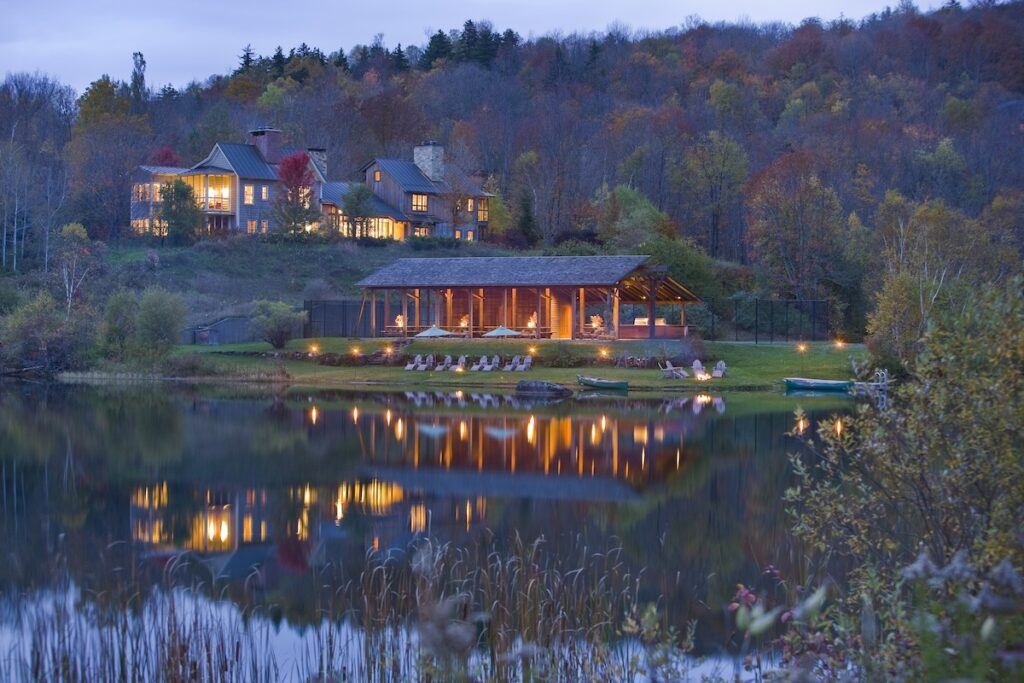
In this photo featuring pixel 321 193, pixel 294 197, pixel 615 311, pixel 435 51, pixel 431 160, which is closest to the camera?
pixel 615 311

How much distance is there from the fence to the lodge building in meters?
17.6

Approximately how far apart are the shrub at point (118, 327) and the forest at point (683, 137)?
46.3 feet

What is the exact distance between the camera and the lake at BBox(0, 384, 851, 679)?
1429cm

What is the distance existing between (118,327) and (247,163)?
26830 millimetres

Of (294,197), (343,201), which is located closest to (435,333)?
(294,197)

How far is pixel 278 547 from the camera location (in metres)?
16.5

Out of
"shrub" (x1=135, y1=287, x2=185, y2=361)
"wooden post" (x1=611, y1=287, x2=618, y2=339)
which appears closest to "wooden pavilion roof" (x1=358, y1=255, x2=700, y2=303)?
"wooden post" (x1=611, y1=287, x2=618, y2=339)

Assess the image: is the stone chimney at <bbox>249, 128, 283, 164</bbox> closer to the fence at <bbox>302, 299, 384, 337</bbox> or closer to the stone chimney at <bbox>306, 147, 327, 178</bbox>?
the stone chimney at <bbox>306, 147, 327, 178</bbox>

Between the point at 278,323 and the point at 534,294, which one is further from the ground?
the point at 534,294

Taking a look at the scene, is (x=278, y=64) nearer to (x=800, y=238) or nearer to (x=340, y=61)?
(x=340, y=61)

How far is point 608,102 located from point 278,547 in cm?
9865

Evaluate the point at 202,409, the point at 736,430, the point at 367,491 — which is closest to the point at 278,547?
the point at 367,491

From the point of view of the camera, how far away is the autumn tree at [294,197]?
72188mm

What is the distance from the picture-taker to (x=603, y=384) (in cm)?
4353
